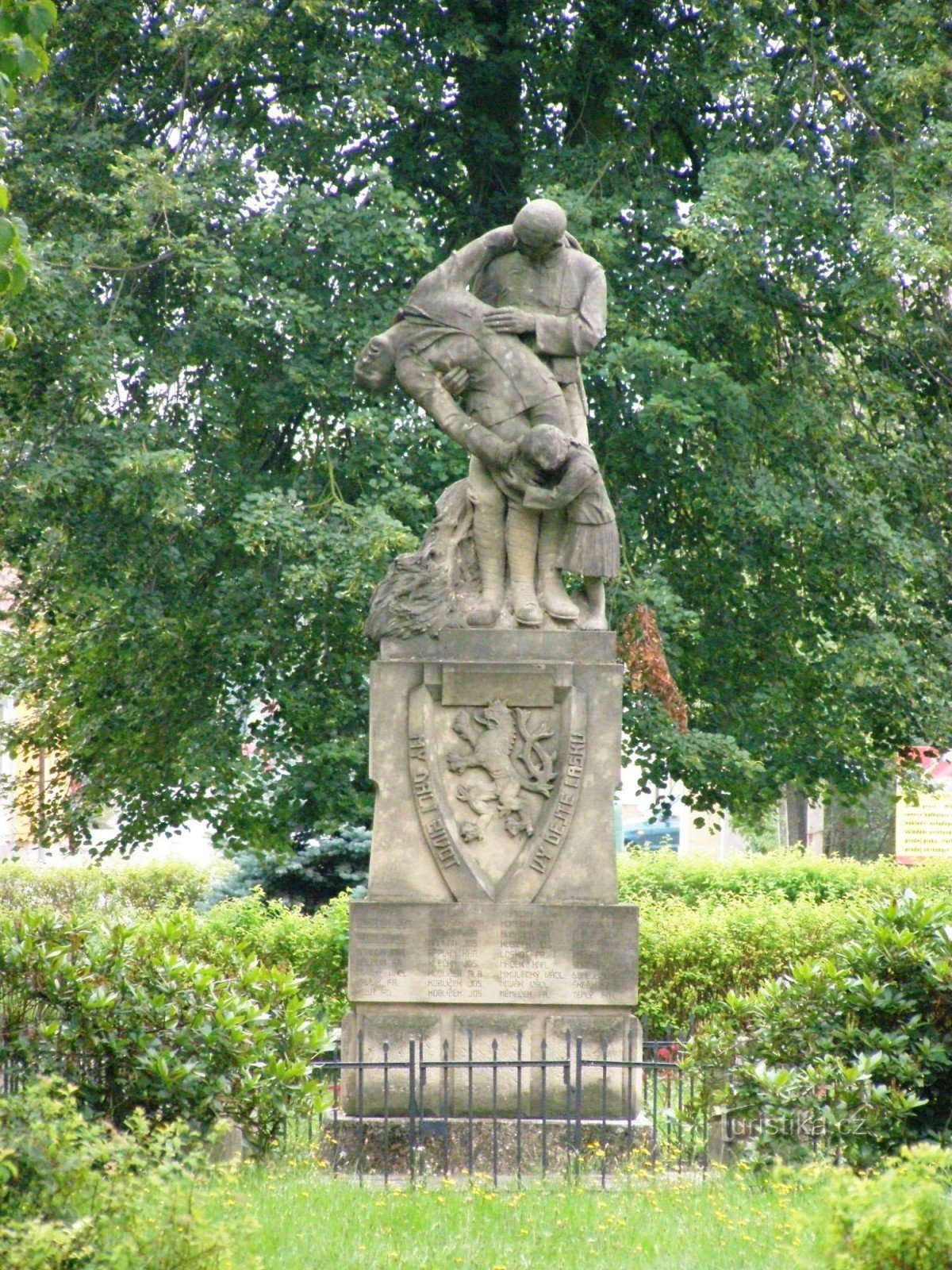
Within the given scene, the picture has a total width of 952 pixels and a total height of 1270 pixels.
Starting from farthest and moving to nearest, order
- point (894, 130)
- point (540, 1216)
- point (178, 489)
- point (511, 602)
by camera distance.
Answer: point (894, 130) < point (178, 489) < point (511, 602) < point (540, 1216)

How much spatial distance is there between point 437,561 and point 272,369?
23.0 ft

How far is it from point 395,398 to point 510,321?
20.3 feet

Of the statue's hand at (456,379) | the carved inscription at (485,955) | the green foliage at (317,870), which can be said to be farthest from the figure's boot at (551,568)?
the green foliage at (317,870)

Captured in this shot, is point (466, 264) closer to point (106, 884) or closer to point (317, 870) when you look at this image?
point (317, 870)

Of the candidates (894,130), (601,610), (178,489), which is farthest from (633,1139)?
(894,130)

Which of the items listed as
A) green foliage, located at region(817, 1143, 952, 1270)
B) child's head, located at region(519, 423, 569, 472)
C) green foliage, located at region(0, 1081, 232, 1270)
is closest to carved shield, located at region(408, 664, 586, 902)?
child's head, located at region(519, 423, 569, 472)

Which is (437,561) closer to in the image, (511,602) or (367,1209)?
(511,602)

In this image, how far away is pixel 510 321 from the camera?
31.9 feet

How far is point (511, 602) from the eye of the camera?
961cm

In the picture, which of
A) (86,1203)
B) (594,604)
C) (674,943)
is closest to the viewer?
(86,1203)

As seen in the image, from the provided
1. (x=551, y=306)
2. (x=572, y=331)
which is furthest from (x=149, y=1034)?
(x=551, y=306)

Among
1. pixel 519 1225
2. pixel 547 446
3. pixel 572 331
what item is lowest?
pixel 519 1225

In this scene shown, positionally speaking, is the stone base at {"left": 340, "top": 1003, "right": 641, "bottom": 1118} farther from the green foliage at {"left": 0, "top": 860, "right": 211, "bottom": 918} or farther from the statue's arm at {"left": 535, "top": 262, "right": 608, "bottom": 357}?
the green foliage at {"left": 0, "top": 860, "right": 211, "bottom": 918}

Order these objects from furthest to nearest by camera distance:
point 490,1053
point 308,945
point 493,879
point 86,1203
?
point 308,945 < point 493,879 < point 490,1053 < point 86,1203
